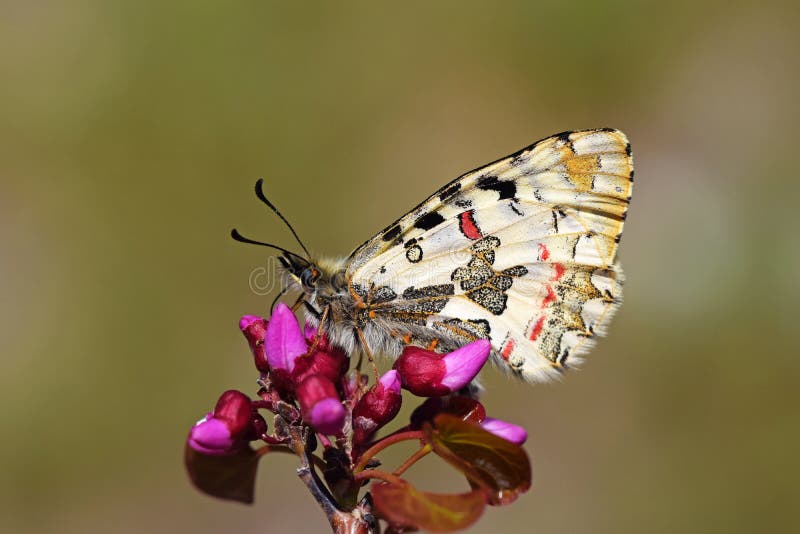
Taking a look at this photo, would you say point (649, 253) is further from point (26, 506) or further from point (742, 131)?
point (26, 506)

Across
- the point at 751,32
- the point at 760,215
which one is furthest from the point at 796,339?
the point at 751,32

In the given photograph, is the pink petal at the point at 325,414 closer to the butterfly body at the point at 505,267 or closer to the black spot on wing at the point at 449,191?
the butterfly body at the point at 505,267

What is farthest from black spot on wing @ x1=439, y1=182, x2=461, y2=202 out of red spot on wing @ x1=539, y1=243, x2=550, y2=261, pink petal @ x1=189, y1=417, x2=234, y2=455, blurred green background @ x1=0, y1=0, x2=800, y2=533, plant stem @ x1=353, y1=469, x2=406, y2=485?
blurred green background @ x1=0, y1=0, x2=800, y2=533

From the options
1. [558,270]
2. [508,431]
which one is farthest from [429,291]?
[508,431]

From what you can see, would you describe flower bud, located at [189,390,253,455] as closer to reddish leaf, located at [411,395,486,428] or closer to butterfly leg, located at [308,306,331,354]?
butterfly leg, located at [308,306,331,354]

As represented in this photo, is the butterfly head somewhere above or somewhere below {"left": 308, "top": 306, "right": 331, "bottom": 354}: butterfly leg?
above

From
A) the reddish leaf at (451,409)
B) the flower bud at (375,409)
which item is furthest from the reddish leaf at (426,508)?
the reddish leaf at (451,409)

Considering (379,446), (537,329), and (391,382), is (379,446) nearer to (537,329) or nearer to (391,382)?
(391,382)
